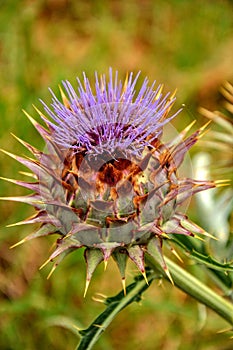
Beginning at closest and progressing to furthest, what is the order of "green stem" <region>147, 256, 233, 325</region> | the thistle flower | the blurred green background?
the thistle flower < "green stem" <region>147, 256, 233, 325</region> < the blurred green background

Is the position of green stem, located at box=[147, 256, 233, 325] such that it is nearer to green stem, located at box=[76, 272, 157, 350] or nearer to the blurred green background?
green stem, located at box=[76, 272, 157, 350]

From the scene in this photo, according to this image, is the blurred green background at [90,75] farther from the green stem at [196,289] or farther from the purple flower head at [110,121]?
the purple flower head at [110,121]

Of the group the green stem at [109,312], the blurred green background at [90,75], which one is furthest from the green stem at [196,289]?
the blurred green background at [90,75]

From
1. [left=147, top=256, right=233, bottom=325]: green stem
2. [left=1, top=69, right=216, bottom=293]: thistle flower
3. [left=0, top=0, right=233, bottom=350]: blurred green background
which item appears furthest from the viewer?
[left=0, top=0, right=233, bottom=350]: blurred green background

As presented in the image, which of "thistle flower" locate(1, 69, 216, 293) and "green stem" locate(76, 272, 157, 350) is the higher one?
Result: "thistle flower" locate(1, 69, 216, 293)

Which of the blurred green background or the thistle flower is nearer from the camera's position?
the thistle flower

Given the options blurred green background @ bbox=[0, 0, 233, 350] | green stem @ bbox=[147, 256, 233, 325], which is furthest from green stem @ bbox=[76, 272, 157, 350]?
blurred green background @ bbox=[0, 0, 233, 350]

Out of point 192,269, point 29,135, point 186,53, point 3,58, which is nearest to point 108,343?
point 192,269
